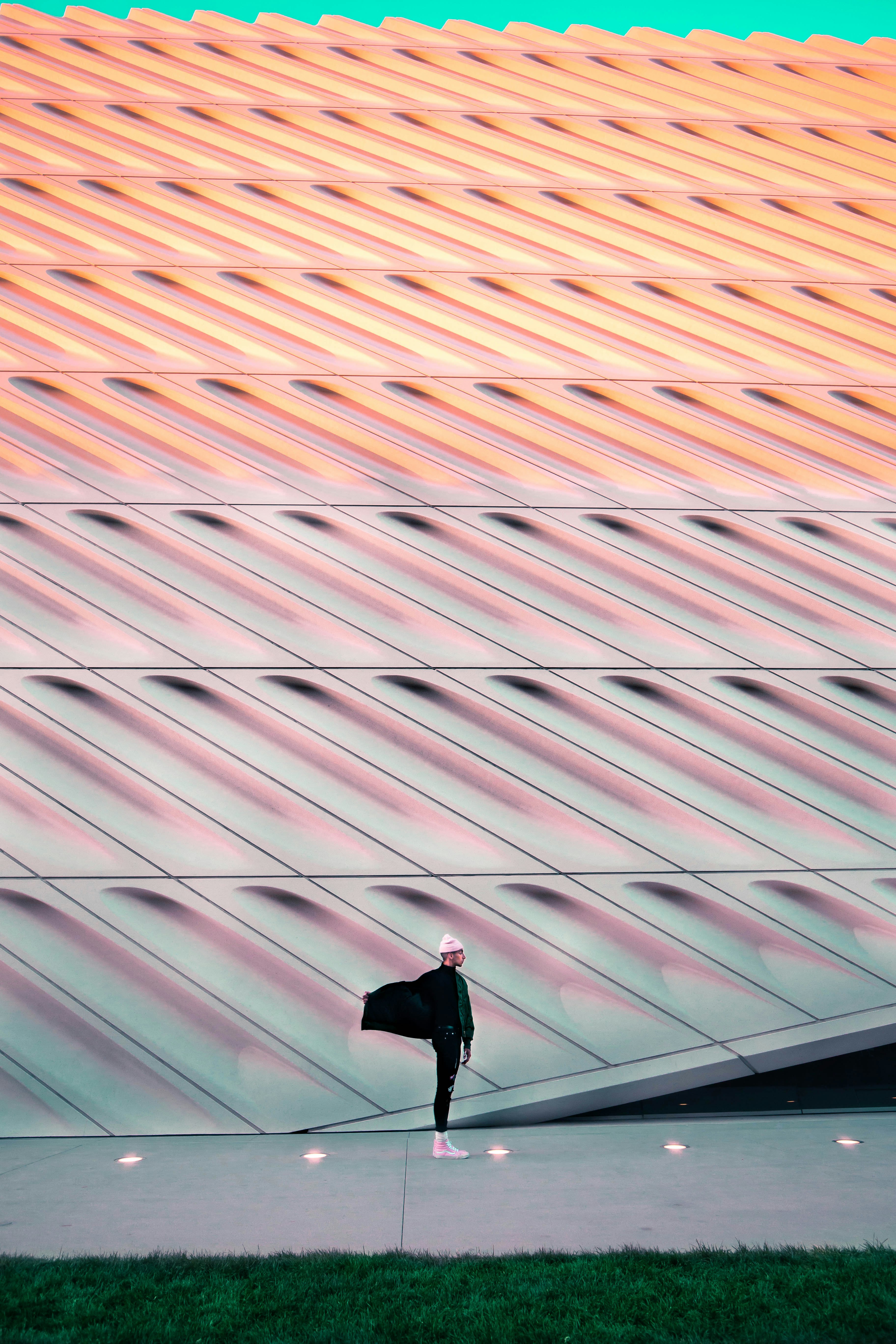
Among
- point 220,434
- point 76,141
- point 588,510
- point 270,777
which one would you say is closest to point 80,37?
point 76,141

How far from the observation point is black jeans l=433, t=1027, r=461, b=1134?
6.18 m

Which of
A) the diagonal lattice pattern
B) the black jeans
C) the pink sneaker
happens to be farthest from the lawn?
the diagonal lattice pattern

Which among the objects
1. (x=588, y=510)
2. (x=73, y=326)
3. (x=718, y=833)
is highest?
(x=73, y=326)

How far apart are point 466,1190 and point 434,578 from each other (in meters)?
5.11

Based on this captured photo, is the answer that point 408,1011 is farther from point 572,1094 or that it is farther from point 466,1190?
point 572,1094

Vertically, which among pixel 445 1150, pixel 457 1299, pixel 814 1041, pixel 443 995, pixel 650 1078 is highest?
pixel 443 995

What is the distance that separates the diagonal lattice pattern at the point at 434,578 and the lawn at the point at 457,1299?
298cm

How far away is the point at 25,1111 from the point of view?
6848 mm

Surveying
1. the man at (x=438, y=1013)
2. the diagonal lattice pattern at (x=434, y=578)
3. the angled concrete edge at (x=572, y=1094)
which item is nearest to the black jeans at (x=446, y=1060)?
the man at (x=438, y=1013)

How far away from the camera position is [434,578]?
881 cm

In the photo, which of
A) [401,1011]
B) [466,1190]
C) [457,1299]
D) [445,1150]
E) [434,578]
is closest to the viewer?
[457,1299]

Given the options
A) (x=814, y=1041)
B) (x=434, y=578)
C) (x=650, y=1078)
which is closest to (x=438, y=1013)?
(x=650, y=1078)

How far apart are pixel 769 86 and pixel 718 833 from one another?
34.4ft

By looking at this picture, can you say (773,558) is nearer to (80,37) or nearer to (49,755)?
(49,755)
